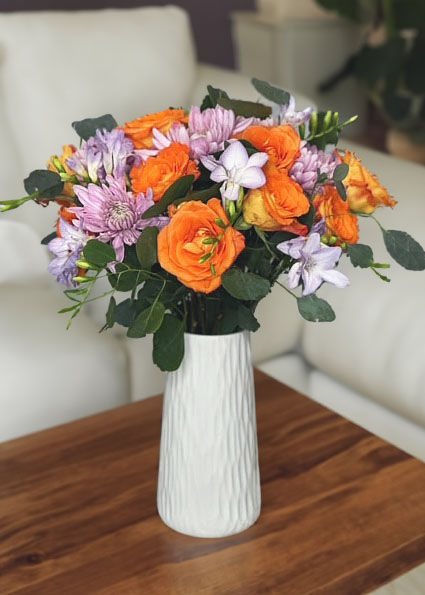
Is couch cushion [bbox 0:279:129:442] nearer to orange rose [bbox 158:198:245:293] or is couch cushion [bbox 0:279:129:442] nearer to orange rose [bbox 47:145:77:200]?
orange rose [bbox 47:145:77:200]

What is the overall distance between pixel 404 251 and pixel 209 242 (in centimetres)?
19

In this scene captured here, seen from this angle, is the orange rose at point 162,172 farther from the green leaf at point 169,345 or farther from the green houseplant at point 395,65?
the green houseplant at point 395,65

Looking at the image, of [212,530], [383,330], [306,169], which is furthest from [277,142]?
[383,330]

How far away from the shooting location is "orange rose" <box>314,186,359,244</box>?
786 mm

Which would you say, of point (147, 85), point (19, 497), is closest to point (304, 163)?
point (19, 497)

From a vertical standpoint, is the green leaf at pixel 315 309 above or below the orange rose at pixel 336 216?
below

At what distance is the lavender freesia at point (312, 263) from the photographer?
28.9 inches

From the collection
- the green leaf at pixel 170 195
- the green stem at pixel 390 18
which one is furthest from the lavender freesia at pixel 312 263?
the green stem at pixel 390 18

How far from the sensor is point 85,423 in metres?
1.15

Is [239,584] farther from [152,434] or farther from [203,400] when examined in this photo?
[152,434]

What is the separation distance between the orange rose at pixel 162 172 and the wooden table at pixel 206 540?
387mm

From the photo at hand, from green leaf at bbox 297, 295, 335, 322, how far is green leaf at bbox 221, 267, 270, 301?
37 mm

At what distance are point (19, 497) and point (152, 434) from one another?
204 mm

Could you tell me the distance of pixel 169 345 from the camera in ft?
2.67
